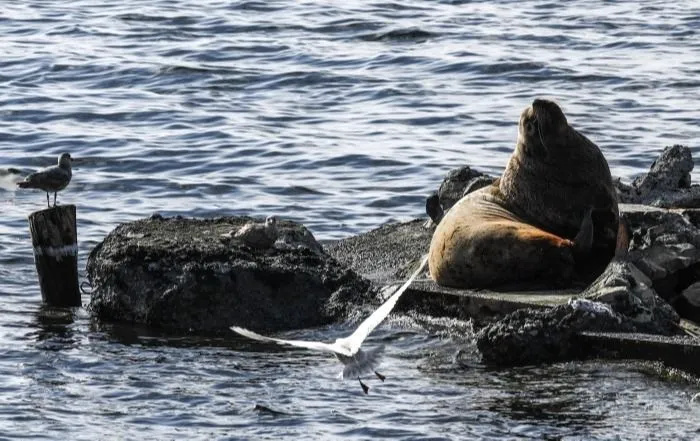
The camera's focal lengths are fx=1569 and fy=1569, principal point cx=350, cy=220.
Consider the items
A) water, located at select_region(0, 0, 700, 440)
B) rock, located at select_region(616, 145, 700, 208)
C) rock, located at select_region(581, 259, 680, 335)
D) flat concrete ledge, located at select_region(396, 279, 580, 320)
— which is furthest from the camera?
rock, located at select_region(616, 145, 700, 208)

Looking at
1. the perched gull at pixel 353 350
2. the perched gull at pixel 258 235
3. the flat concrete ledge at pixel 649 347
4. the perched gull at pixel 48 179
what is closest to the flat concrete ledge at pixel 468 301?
the flat concrete ledge at pixel 649 347

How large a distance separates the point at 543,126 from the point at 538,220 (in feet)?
2.19

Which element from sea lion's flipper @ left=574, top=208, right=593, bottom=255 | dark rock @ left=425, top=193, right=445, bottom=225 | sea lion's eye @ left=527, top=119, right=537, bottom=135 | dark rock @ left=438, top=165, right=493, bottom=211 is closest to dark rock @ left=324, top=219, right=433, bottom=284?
dark rock @ left=425, top=193, right=445, bottom=225

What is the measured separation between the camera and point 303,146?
744 inches

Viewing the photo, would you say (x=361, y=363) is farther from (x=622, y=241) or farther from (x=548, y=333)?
(x=622, y=241)

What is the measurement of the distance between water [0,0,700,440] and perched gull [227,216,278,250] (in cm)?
111

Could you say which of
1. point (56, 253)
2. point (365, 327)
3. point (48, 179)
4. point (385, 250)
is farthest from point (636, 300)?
point (48, 179)

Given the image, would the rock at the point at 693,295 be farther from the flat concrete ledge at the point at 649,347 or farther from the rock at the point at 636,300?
the flat concrete ledge at the point at 649,347

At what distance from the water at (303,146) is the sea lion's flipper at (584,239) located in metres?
0.96

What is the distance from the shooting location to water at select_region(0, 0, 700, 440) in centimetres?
892

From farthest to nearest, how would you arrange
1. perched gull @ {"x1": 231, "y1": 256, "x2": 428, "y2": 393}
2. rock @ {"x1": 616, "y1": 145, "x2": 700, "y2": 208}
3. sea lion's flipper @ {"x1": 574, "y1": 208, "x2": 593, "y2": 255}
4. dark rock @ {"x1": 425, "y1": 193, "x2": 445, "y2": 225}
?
1. dark rock @ {"x1": 425, "y1": 193, "x2": 445, "y2": 225}
2. rock @ {"x1": 616, "y1": 145, "x2": 700, "y2": 208}
3. sea lion's flipper @ {"x1": 574, "y1": 208, "x2": 593, "y2": 255}
4. perched gull @ {"x1": 231, "y1": 256, "x2": 428, "y2": 393}

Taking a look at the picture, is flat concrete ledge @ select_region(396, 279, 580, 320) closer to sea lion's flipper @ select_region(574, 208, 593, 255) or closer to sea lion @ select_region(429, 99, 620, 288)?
sea lion @ select_region(429, 99, 620, 288)

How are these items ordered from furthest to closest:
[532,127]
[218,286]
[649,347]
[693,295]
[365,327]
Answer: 1. [532,127]
2. [218,286]
3. [693,295]
4. [649,347]
5. [365,327]

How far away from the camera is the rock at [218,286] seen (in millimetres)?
11000
